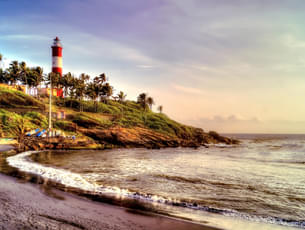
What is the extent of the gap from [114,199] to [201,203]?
373 centimetres

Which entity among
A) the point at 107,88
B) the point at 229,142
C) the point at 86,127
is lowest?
the point at 229,142

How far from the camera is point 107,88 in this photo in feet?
288

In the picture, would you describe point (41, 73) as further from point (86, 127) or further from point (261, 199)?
point (261, 199)

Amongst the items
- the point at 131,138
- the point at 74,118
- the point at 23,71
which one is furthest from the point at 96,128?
the point at 23,71

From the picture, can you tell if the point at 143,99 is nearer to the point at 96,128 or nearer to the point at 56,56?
the point at 56,56

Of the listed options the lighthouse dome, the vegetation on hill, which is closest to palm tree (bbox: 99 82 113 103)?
the vegetation on hill

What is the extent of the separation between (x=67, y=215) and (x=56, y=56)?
7833 cm

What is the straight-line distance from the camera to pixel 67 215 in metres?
6.93

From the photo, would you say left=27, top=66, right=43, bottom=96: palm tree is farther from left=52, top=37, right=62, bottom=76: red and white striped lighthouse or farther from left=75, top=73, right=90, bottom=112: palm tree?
left=75, top=73, right=90, bottom=112: palm tree

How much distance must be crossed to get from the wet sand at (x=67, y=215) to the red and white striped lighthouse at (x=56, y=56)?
74692 millimetres

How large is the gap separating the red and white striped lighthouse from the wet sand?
245 feet

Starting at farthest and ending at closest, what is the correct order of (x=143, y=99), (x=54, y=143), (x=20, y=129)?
(x=143, y=99) → (x=54, y=143) → (x=20, y=129)

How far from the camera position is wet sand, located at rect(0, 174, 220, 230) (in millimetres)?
6191

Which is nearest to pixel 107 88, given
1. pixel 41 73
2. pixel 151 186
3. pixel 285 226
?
pixel 41 73
